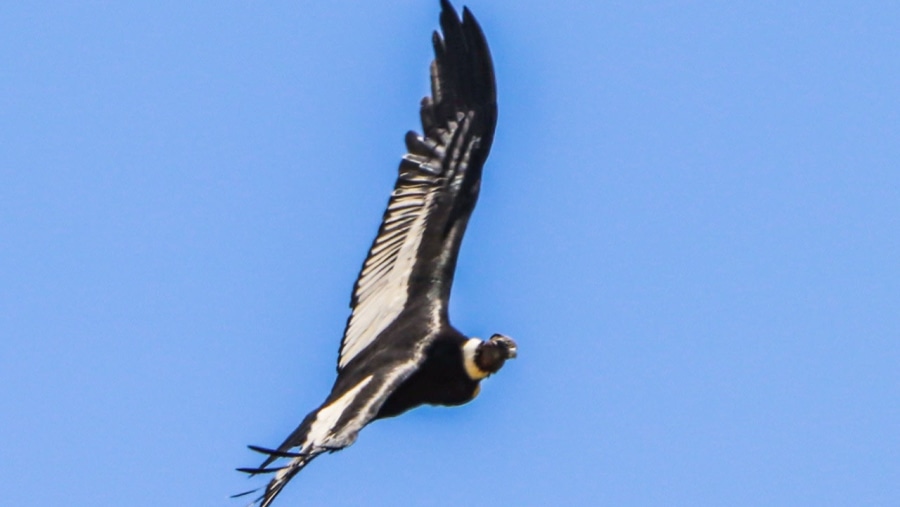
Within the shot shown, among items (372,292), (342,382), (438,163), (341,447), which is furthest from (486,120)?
(341,447)

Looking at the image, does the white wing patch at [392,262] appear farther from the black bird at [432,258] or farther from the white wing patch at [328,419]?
the white wing patch at [328,419]

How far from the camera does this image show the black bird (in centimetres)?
1681

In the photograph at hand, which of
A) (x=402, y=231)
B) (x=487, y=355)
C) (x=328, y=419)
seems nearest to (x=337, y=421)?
(x=328, y=419)

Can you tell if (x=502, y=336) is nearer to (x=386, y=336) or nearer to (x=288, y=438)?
(x=386, y=336)

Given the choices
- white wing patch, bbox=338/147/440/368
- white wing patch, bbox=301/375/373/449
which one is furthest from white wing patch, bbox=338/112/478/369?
white wing patch, bbox=301/375/373/449

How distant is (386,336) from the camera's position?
56.3 ft

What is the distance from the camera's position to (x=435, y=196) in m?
18.1

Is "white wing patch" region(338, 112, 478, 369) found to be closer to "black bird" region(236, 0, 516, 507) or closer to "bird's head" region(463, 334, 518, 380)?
"black bird" region(236, 0, 516, 507)

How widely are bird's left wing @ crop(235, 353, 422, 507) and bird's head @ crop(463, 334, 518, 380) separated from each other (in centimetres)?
59

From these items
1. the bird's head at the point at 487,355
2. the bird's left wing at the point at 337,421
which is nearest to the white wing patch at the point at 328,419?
the bird's left wing at the point at 337,421

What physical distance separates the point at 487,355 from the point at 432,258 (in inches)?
49.3

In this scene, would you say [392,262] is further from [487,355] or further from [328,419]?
[328,419]

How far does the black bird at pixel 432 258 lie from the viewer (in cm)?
1681

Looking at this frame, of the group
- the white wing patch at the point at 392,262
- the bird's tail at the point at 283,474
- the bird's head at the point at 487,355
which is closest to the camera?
the bird's tail at the point at 283,474
